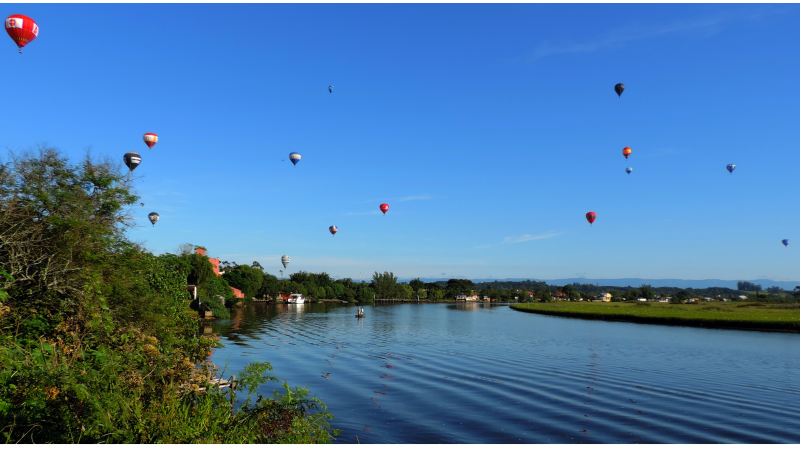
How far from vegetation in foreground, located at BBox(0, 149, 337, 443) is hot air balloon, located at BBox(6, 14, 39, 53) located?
19190mm

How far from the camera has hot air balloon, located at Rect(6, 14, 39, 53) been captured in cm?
2755

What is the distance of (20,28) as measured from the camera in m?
27.6

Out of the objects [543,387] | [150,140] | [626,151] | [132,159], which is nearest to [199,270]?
[150,140]

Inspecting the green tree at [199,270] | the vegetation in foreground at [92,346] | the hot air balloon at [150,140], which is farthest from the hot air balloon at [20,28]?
the green tree at [199,270]

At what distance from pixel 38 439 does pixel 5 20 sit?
31892mm

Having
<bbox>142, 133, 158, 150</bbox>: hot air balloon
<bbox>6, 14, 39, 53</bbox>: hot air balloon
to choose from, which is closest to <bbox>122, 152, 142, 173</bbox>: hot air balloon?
<bbox>142, 133, 158, 150</bbox>: hot air balloon

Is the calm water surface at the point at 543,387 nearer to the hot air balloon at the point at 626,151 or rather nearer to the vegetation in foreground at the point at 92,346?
the vegetation in foreground at the point at 92,346

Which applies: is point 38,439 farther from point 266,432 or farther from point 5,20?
point 5,20

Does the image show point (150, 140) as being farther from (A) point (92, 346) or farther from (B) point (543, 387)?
(B) point (543, 387)

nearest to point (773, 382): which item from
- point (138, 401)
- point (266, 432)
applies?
point (266, 432)

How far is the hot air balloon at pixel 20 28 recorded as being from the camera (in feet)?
90.4

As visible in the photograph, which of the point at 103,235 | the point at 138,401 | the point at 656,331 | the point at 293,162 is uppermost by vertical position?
the point at 293,162

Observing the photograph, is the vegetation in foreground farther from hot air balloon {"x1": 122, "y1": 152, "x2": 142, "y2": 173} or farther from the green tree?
the green tree

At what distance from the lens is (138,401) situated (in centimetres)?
830
